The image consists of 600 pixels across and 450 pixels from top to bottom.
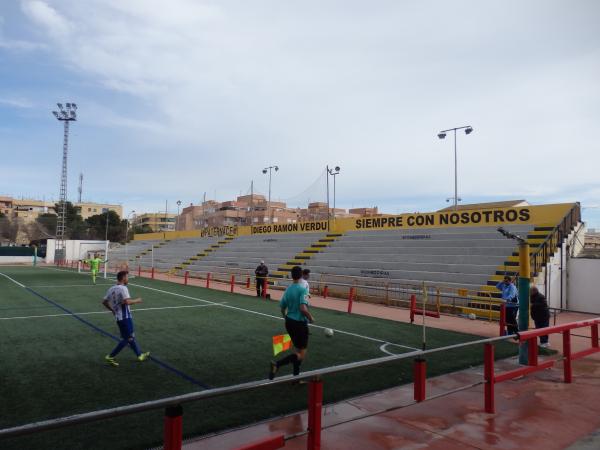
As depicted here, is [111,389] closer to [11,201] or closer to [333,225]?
[333,225]

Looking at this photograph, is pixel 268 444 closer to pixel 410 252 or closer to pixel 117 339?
pixel 117 339

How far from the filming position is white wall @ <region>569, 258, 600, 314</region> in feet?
55.8

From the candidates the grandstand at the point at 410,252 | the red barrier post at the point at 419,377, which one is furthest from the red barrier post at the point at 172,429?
the grandstand at the point at 410,252

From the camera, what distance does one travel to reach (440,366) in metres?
8.46

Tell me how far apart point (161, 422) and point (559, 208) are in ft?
66.7

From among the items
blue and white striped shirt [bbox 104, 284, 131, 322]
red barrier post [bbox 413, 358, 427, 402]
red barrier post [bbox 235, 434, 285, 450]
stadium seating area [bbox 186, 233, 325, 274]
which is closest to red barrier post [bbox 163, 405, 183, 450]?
red barrier post [bbox 235, 434, 285, 450]

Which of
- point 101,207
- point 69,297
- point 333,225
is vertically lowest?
point 69,297

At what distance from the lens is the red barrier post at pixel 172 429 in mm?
3180

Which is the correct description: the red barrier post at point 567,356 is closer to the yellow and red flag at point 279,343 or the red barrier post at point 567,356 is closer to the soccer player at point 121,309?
the yellow and red flag at point 279,343

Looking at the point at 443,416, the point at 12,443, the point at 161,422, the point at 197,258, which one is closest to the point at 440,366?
the point at 443,416

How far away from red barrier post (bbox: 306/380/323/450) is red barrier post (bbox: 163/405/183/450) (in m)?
1.51

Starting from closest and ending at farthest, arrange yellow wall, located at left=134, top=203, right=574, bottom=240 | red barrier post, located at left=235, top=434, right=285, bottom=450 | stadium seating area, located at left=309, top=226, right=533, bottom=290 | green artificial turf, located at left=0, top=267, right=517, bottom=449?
red barrier post, located at left=235, top=434, right=285, bottom=450 < green artificial turf, located at left=0, top=267, right=517, bottom=449 < stadium seating area, located at left=309, top=226, right=533, bottom=290 < yellow wall, located at left=134, top=203, right=574, bottom=240

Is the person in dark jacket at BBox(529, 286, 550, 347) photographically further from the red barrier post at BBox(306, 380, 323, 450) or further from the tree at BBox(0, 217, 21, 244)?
the tree at BBox(0, 217, 21, 244)

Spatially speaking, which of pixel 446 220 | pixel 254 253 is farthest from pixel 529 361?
pixel 254 253
